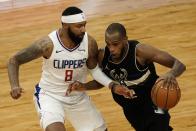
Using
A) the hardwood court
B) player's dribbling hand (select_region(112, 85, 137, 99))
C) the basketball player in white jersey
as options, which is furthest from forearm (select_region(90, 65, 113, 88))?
the hardwood court

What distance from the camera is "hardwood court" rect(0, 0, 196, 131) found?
6168 mm

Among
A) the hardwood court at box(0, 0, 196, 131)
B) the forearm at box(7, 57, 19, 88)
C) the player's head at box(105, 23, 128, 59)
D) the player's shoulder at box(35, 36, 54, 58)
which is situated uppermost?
the player's head at box(105, 23, 128, 59)

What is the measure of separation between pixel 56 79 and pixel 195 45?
383 cm

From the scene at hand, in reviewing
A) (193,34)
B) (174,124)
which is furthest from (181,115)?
(193,34)

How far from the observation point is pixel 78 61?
184 inches

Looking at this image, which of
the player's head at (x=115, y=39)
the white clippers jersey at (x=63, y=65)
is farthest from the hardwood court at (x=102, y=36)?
the player's head at (x=115, y=39)

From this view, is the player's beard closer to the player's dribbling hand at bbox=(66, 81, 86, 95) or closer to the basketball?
the player's dribbling hand at bbox=(66, 81, 86, 95)

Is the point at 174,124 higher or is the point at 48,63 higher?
the point at 48,63

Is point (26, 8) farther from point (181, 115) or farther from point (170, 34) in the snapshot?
point (181, 115)

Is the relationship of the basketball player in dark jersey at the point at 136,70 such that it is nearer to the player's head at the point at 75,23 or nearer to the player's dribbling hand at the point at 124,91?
the player's dribbling hand at the point at 124,91

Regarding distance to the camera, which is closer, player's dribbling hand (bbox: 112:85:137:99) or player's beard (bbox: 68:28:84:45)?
player's dribbling hand (bbox: 112:85:137:99)

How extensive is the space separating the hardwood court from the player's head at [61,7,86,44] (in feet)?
5.54

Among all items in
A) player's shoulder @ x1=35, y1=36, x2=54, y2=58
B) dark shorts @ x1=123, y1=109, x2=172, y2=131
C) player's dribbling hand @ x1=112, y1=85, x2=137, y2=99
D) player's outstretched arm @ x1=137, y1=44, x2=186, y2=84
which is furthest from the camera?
player's shoulder @ x1=35, y1=36, x2=54, y2=58

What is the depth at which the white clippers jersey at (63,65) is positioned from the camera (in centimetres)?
464
